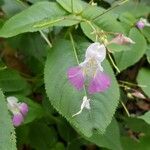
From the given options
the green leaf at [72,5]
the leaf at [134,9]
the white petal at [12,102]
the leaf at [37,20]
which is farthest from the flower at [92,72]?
the leaf at [134,9]

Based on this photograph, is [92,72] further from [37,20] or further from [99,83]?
[37,20]

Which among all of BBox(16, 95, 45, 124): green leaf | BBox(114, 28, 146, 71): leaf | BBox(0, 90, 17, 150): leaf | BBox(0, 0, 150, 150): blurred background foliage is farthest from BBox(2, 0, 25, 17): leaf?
BBox(0, 90, 17, 150): leaf

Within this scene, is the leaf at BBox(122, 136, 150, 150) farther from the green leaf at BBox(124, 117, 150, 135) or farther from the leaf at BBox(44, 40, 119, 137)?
the leaf at BBox(44, 40, 119, 137)

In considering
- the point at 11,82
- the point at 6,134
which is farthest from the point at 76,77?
the point at 11,82

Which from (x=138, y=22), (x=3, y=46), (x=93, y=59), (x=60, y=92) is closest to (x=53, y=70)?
(x=60, y=92)

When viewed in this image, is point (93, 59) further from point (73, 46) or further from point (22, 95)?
point (22, 95)

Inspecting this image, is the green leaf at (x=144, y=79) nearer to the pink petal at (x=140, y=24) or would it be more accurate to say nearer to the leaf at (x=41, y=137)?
the pink petal at (x=140, y=24)

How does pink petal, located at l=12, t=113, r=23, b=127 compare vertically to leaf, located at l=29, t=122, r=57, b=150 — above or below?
above
